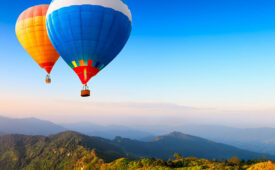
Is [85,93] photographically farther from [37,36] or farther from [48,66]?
[37,36]

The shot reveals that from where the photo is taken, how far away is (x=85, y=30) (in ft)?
120

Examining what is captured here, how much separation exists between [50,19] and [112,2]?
10999 millimetres

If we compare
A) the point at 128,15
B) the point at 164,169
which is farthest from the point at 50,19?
the point at 164,169

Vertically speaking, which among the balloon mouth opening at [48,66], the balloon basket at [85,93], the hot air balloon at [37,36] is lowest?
the balloon basket at [85,93]

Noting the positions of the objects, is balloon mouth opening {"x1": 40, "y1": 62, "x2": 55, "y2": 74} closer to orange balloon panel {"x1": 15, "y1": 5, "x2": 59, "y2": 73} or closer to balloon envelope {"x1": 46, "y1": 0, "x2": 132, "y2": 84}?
orange balloon panel {"x1": 15, "y1": 5, "x2": 59, "y2": 73}

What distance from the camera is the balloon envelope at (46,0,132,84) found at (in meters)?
36.4

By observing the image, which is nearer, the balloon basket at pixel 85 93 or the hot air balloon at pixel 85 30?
the hot air balloon at pixel 85 30

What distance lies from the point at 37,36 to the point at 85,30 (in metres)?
18.1

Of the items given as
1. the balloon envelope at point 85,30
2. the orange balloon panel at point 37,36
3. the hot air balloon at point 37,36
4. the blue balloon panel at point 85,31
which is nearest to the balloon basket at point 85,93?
the balloon envelope at point 85,30

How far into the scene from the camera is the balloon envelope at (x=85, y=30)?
36438mm

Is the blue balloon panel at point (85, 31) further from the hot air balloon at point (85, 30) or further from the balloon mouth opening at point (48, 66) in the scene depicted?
the balloon mouth opening at point (48, 66)

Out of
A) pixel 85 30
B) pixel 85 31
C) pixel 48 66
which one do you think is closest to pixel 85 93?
pixel 85 31

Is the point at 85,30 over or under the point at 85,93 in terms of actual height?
over

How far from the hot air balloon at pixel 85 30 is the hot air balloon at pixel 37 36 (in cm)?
1102
